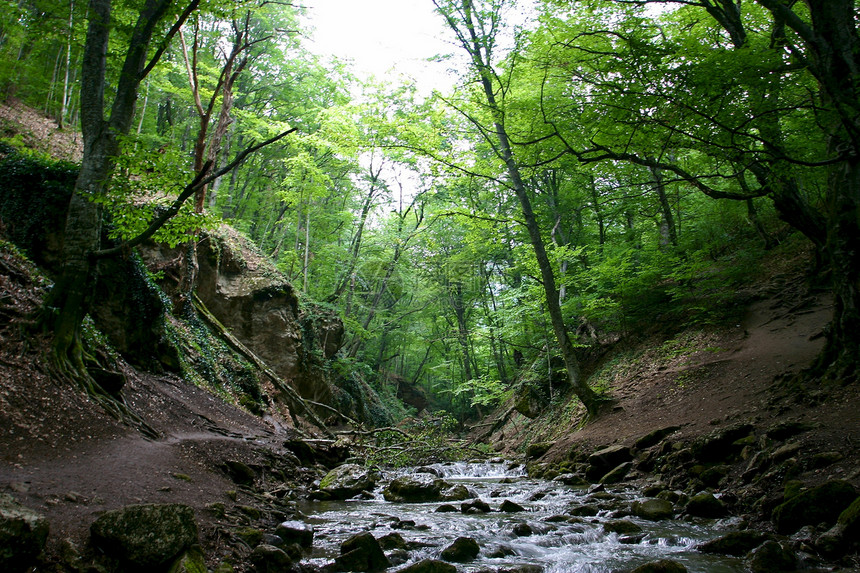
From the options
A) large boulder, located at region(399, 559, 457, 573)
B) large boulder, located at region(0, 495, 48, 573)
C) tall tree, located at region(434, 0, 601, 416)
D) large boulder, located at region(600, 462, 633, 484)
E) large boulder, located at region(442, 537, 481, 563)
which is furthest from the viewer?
tall tree, located at region(434, 0, 601, 416)

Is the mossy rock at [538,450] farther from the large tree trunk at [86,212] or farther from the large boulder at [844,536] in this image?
the large tree trunk at [86,212]

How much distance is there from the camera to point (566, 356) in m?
11.1

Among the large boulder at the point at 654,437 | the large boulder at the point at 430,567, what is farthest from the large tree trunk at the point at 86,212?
the large boulder at the point at 654,437

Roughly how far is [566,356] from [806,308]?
5327 mm

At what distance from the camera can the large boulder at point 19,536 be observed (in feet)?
8.17

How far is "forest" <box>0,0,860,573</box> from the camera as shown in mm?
4320

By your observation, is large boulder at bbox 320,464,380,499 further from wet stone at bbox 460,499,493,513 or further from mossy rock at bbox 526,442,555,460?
mossy rock at bbox 526,442,555,460

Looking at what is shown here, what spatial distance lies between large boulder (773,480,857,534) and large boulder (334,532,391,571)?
3.89 m

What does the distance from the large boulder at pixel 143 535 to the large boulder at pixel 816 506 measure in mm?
5374

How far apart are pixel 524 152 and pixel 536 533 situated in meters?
6.88

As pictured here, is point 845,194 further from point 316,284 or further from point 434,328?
point 434,328

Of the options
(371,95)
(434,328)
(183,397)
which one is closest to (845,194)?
(183,397)

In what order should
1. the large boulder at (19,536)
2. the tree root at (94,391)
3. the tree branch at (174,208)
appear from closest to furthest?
the large boulder at (19,536) < the tree branch at (174,208) < the tree root at (94,391)

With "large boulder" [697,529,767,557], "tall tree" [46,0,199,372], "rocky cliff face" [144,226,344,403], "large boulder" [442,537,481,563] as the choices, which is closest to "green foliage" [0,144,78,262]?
"tall tree" [46,0,199,372]
